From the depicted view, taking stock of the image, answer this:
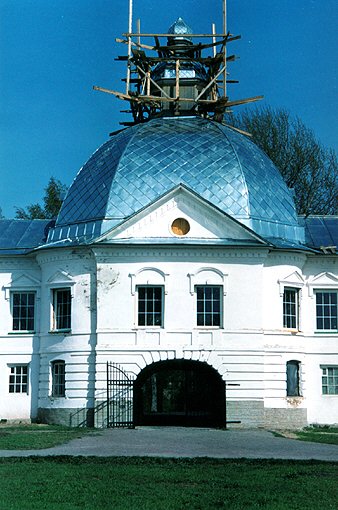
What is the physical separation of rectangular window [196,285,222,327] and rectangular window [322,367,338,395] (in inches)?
186

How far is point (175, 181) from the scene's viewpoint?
3180 cm

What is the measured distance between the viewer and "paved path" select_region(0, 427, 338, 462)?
19469mm

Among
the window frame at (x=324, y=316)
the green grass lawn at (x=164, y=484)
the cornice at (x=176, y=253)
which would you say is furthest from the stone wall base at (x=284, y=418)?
the green grass lawn at (x=164, y=484)

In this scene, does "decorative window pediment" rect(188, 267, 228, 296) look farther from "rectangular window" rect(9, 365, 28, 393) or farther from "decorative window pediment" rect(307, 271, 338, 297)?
"rectangular window" rect(9, 365, 28, 393)

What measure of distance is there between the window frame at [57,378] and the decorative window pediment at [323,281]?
8752 mm

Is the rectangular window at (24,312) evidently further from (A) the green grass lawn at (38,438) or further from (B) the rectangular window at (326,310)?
(B) the rectangular window at (326,310)

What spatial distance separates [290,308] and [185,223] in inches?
188

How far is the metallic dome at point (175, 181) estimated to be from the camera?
3156 centimetres

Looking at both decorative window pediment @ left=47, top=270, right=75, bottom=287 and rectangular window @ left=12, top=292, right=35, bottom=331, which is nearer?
decorative window pediment @ left=47, top=270, right=75, bottom=287

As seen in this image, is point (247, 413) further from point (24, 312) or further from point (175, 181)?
point (24, 312)

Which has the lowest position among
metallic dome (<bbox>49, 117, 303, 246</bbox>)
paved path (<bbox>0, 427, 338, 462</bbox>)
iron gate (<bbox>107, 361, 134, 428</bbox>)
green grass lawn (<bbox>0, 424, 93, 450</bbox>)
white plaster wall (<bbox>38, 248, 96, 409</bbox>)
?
paved path (<bbox>0, 427, 338, 462</bbox>)

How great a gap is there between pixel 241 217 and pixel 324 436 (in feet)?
27.1

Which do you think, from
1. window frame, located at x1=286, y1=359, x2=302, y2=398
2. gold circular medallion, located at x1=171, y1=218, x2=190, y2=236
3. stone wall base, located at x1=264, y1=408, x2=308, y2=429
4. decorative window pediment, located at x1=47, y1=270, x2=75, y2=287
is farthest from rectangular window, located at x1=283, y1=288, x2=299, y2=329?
decorative window pediment, located at x1=47, y1=270, x2=75, y2=287

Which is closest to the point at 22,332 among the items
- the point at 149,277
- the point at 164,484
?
the point at 149,277
